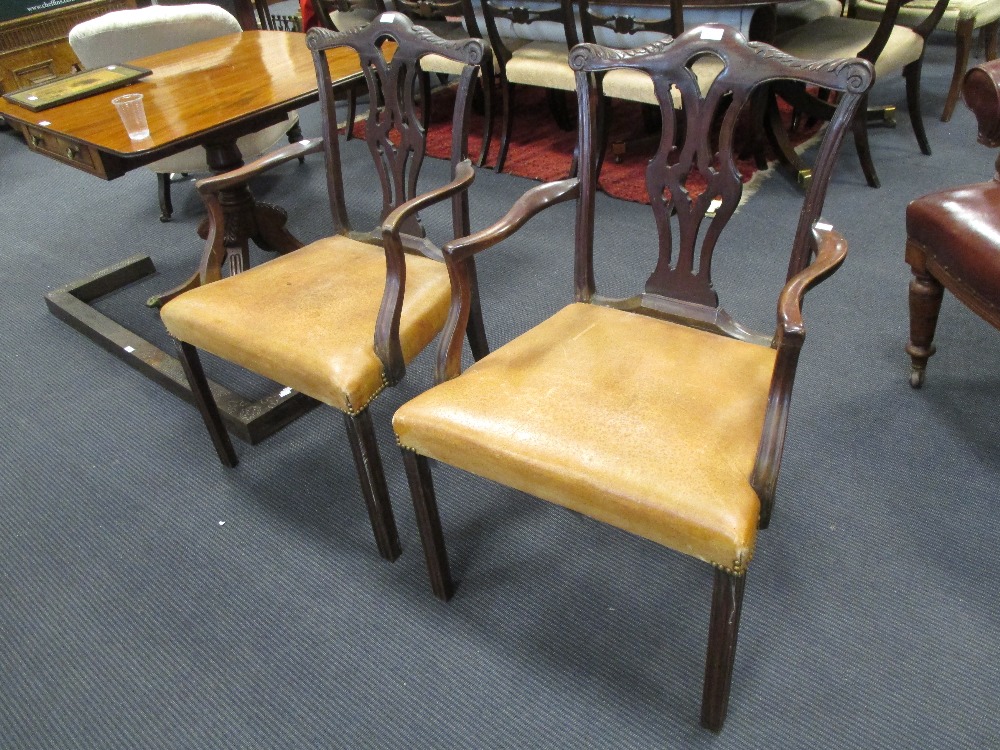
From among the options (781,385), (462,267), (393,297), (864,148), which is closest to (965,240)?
(781,385)

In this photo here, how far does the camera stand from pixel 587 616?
140cm

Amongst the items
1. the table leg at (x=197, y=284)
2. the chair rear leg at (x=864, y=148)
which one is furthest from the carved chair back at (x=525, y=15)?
the table leg at (x=197, y=284)

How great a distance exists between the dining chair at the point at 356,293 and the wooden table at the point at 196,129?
181 millimetres

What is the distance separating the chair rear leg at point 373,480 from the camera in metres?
1.37

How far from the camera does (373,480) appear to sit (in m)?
1.42

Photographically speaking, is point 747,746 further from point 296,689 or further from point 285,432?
point 285,432

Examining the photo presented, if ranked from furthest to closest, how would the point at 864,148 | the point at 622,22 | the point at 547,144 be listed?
the point at 547,144 → the point at 864,148 → the point at 622,22

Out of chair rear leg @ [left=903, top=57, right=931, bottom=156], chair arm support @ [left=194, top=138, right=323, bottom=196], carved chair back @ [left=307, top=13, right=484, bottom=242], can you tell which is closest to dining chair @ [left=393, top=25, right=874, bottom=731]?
carved chair back @ [left=307, top=13, right=484, bottom=242]

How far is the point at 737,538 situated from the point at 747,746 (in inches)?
17.9

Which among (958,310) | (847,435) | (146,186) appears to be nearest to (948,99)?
(958,310)

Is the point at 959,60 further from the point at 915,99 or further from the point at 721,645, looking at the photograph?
the point at 721,645

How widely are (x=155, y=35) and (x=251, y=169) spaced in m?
1.32

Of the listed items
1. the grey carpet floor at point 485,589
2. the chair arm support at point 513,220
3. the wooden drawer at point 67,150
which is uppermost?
the wooden drawer at point 67,150

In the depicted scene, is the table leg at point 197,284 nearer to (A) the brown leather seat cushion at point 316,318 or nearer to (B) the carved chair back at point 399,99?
(A) the brown leather seat cushion at point 316,318
